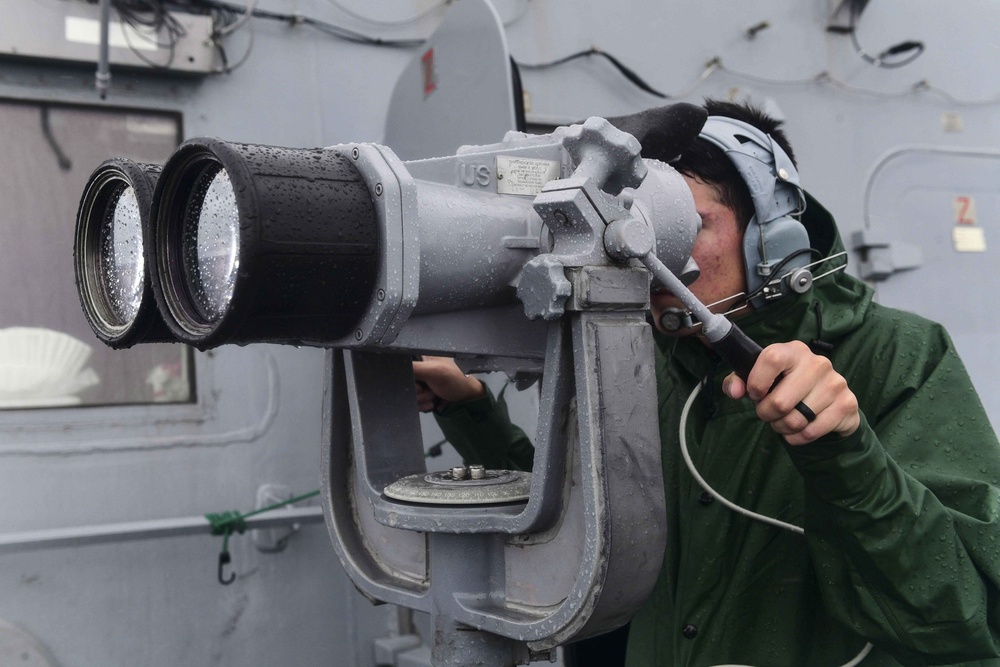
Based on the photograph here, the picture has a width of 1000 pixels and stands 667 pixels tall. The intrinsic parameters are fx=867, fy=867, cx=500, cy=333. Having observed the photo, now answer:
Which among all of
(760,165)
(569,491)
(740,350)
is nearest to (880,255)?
(760,165)

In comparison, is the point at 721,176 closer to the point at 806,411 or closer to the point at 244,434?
the point at 806,411

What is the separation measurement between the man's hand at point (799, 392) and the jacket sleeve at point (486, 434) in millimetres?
628

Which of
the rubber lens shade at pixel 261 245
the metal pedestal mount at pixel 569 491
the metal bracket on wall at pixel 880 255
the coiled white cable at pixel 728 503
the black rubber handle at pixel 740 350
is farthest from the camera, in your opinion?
the metal bracket on wall at pixel 880 255

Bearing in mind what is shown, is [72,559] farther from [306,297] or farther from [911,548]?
[911,548]

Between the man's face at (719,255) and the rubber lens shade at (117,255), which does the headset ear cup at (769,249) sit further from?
the rubber lens shade at (117,255)

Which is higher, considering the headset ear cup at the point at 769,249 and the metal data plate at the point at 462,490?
the headset ear cup at the point at 769,249

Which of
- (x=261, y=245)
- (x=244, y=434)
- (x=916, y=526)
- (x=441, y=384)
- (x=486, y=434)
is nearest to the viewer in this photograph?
(x=261, y=245)

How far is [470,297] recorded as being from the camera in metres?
0.88

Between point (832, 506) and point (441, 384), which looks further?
point (441, 384)

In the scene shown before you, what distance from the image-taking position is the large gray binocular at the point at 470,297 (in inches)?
30.0

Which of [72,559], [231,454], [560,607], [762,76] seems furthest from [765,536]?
[762,76]

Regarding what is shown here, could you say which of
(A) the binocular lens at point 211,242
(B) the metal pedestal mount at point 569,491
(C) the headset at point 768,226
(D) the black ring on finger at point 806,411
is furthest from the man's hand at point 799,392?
(A) the binocular lens at point 211,242

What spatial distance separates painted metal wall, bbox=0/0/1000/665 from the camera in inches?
77.3

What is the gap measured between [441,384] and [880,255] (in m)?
2.09
